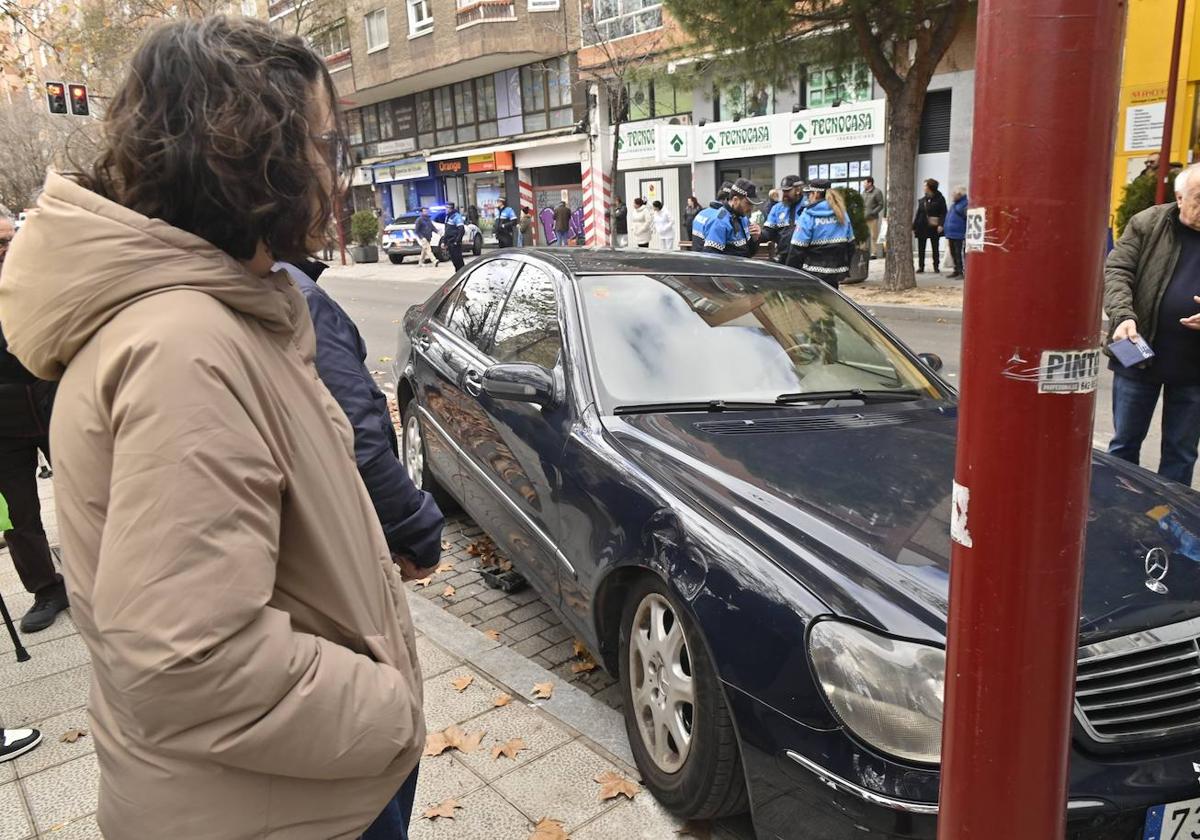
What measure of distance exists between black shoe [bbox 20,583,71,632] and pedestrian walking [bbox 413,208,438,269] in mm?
24671

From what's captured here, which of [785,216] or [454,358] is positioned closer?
[454,358]

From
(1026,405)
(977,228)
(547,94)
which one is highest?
(547,94)

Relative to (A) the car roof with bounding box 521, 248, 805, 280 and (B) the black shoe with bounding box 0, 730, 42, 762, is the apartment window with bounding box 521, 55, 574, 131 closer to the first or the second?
(A) the car roof with bounding box 521, 248, 805, 280

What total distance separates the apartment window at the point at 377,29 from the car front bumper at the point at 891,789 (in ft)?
120

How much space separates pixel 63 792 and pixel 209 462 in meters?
2.46

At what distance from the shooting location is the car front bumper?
77.3 inches

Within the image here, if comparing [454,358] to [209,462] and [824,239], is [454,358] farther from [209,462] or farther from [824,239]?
[824,239]

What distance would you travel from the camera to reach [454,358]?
4.64 meters

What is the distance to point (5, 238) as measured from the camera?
3.69 metres

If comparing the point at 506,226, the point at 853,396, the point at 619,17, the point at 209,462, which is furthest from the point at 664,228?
the point at 209,462

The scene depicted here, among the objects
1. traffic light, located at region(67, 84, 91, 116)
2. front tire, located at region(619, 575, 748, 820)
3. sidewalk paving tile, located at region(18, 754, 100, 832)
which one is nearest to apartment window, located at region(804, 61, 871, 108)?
traffic light, located at region(67, 84, 91, 116)

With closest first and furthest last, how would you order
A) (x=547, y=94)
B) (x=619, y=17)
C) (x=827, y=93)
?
(x=827, y=93) < (x=619, y=17) < (x=547, y=94)

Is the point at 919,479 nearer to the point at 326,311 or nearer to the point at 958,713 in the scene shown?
the point at 958,713

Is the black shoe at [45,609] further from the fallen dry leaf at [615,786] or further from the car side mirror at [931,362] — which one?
the car side mirror at [931,362]
